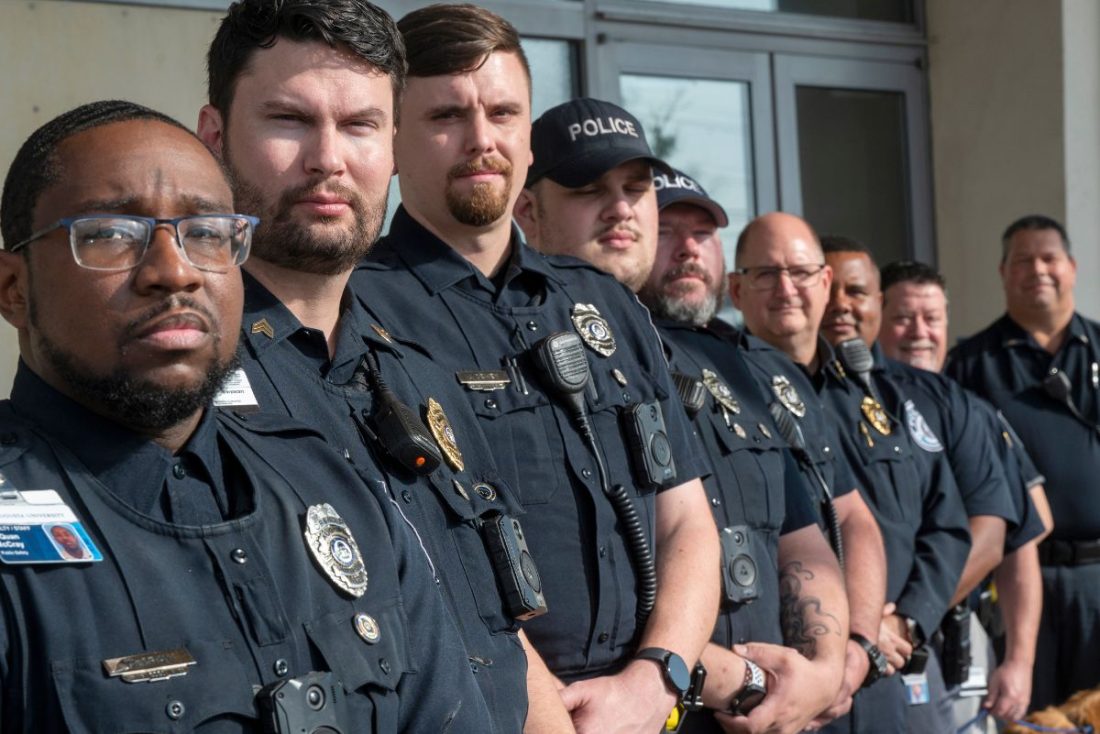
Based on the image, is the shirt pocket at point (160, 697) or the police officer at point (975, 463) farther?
the police officer at point (975, 463)

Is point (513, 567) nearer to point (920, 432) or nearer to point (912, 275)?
point (920, 432)

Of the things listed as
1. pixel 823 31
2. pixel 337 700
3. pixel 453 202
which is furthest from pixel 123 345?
pixel 823 31

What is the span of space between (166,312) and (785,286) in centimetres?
300

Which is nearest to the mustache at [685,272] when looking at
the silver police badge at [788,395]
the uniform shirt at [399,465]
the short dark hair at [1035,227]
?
the silver police badge at [788,395]

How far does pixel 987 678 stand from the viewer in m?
5.65

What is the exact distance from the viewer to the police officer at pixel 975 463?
5062mm

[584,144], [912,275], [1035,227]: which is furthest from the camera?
[1035,227]

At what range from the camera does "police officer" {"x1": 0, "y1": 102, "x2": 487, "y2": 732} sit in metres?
1.62

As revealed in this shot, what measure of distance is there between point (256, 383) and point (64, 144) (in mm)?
530

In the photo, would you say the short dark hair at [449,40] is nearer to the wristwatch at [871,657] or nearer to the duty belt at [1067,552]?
the wristwatch at [871,657]

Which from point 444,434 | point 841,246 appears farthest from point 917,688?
point 444,434

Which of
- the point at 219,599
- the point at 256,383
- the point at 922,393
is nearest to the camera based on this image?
the point at 219,599

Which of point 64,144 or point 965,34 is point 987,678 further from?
point 64,144

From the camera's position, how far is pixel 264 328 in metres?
2.31
